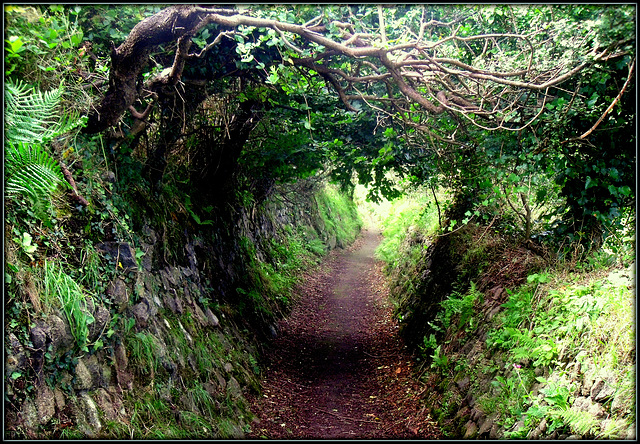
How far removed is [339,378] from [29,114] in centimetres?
664

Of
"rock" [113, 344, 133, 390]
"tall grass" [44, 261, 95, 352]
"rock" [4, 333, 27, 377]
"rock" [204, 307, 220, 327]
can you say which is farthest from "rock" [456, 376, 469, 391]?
"rock" [4, 333, 27, 377]

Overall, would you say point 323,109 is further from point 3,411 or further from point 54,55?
point 3,411

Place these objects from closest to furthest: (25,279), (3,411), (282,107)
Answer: (3,411) < (25,279) < (282,107)

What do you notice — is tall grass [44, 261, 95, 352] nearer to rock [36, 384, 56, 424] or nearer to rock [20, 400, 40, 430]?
rock [36, 384, 56, 424]

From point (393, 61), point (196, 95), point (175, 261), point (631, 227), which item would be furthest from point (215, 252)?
point (631, 227)

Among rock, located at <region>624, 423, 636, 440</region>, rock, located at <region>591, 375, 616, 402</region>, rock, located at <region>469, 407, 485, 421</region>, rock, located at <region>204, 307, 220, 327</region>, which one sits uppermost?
rock, located at <region>204, 307, 220, 327</region>

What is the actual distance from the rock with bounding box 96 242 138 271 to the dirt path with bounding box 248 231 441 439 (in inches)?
116

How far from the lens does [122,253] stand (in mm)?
4746

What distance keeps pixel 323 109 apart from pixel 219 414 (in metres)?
5.39

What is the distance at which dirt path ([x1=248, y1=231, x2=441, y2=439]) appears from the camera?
6.18 metres

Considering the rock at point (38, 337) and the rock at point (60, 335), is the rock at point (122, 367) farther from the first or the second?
the rock at point (38, 337)

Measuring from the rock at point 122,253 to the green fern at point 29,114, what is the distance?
126 cm

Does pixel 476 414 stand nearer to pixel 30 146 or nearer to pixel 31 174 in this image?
pixel 31 174

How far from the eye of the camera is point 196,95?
22.3 ft
